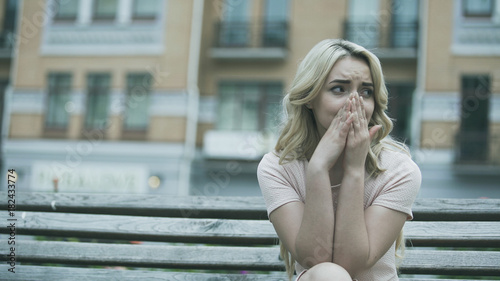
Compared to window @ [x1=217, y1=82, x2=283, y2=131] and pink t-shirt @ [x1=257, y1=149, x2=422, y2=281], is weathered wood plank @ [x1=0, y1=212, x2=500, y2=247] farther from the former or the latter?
window @ [x1=217, y1=82, x2=283, y2=131]

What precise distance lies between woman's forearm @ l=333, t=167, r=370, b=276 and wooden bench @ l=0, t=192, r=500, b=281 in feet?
1.68

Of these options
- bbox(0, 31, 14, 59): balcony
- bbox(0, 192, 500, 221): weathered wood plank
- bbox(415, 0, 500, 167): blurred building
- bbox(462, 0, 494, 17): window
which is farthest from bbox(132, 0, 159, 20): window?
bbox(0, 192, 500, 221): weathered wood plank

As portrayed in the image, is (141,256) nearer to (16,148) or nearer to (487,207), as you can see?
(487,207)

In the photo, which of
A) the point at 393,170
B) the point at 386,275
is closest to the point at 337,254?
the point at 386,275

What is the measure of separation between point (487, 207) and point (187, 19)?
48.7 feet

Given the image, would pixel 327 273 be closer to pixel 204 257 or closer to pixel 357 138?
pixel 357 138

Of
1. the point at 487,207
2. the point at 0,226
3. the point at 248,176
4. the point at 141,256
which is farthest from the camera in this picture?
the point at 248,176

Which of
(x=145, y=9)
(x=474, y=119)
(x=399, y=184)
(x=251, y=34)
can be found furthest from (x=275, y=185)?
(x=145, y=9)

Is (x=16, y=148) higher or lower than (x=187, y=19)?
lower

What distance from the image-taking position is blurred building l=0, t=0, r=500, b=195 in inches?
584

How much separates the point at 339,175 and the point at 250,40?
49.1ft

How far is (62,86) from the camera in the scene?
17047mm

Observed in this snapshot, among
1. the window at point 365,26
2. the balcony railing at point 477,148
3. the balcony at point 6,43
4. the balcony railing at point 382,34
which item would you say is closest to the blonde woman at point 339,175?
the balcony railing at point 477,148

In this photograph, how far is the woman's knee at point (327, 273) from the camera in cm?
185
